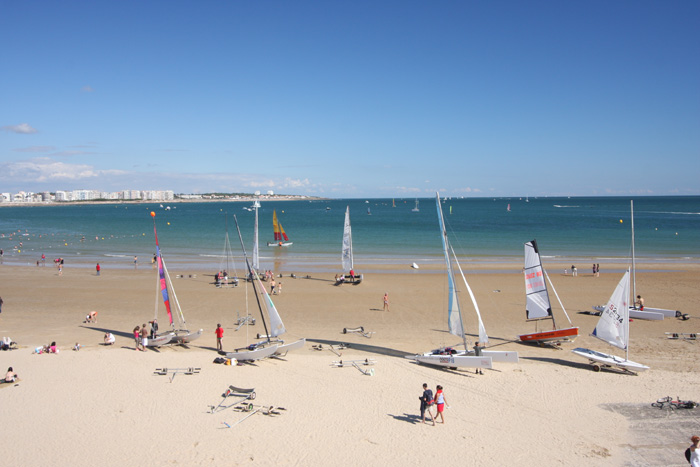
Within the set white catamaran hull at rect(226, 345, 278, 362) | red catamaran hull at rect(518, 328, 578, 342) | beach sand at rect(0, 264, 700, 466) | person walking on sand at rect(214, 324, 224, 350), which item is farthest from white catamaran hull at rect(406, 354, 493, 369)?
person walking on sand at rect(214, 324, 224, 350)

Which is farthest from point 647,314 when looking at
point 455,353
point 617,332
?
point 455,353

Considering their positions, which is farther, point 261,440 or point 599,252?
point 599,252

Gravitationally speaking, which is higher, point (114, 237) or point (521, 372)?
point (114, 237)

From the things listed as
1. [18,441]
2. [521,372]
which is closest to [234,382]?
[18,441]

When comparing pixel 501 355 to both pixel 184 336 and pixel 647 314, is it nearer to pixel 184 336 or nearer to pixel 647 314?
pixel 647 314

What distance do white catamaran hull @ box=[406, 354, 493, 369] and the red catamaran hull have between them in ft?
15.0

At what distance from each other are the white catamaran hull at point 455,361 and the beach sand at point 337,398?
320 mm

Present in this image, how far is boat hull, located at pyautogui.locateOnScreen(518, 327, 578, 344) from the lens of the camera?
59.0 feet

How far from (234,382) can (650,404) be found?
12.8 metres

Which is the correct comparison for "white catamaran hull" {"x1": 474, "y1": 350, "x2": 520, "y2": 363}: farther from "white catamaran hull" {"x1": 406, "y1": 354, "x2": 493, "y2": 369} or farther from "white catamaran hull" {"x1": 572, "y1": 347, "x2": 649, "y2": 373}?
"white catamaran hull" {"x1": 572, "y1": 347, "x2": 649, "y2": 373}

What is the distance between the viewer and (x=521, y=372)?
617 inches

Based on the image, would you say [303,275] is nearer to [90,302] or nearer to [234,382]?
[90,302]

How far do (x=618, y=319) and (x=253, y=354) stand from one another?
44.2 feet

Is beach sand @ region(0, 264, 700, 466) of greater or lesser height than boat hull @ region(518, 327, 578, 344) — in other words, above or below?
below
